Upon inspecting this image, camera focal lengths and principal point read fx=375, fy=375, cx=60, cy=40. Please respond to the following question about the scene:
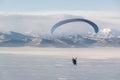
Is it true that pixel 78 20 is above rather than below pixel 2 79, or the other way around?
above

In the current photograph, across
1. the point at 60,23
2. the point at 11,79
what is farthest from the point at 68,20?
the point at 11,79

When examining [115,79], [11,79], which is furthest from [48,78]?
[115,79]

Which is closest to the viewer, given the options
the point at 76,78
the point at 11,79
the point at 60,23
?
the point at 60,23

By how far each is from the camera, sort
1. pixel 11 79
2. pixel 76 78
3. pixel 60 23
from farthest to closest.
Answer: pixel 76 78 < pixel 11 79 < pixel 60 23

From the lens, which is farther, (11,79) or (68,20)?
(11,79)

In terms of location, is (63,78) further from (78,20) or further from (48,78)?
(78,20)

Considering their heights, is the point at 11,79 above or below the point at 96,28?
below

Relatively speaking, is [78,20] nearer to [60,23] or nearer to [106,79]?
[60,23]

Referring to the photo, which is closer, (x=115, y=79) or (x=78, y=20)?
(x=78, y=20)
